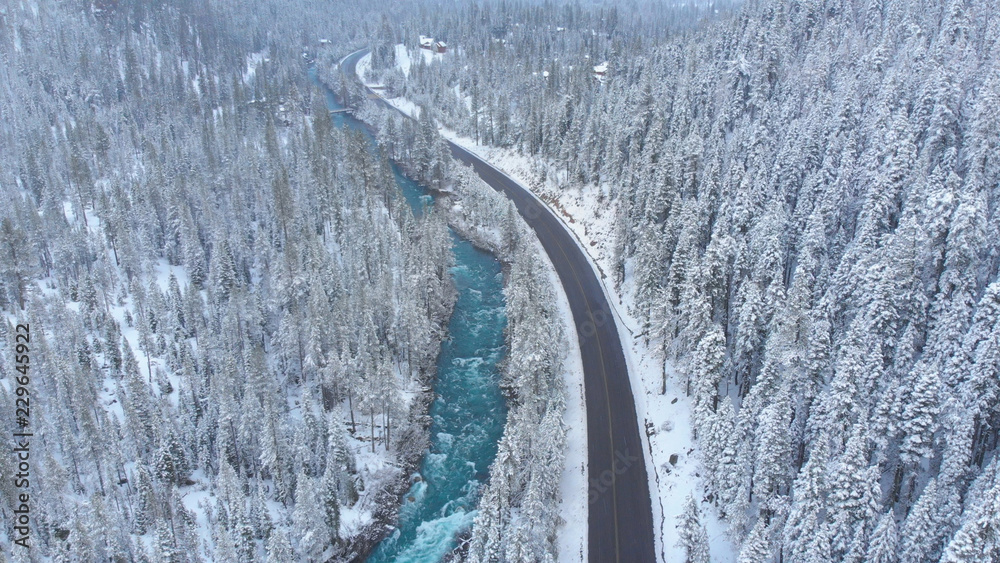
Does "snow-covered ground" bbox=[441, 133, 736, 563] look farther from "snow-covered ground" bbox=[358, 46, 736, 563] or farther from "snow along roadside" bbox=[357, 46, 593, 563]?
"snow along roadside" bbox=[357, 46, 593, 563]

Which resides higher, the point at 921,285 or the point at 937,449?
the point at 921,285

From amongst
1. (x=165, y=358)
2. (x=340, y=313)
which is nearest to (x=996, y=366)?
(x=340, y=313)

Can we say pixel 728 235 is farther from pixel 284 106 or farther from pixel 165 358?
pixel 284 106

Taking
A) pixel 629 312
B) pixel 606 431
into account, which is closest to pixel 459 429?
pixel 606 431

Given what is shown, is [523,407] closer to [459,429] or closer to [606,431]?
[606,431]

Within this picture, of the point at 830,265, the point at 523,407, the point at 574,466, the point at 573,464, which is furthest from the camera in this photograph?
the point at 830,265

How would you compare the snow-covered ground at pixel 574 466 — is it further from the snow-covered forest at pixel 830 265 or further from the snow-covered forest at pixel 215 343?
the snow-covered forest at pixel 215 343

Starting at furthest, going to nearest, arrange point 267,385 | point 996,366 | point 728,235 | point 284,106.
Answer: point 284,106
point 728,235
point 267,385
point 996,366

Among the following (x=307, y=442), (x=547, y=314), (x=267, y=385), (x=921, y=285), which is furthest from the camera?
(x=547, y=314)
